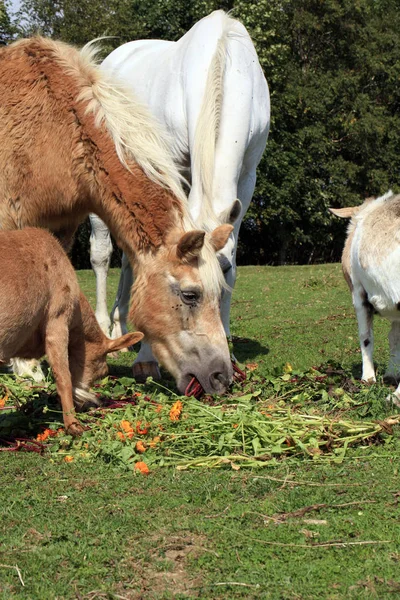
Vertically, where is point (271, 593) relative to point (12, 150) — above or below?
below

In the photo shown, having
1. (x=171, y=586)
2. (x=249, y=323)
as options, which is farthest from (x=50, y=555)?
(x=249, y=323)

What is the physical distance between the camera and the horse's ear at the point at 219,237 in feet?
19.0

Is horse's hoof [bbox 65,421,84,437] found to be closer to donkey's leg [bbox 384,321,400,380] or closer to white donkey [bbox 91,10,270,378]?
white donkey [bbox 91,10,270,378]

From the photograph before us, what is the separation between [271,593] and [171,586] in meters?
0.38

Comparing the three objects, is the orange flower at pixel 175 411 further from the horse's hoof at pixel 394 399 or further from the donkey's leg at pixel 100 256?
the donkey's leg at pixel 100 256

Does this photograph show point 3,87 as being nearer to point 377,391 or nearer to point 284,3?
point 377,391

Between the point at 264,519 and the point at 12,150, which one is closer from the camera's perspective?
the point at 264,519

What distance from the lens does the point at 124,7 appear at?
1346 inches

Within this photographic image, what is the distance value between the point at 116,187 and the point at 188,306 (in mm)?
1037

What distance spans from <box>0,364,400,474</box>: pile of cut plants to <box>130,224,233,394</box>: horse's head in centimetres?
24

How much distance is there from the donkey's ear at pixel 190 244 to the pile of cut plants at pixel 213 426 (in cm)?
99

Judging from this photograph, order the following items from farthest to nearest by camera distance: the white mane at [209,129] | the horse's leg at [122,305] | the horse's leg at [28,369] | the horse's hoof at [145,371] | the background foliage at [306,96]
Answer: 1. the background foliage at [306,96]
2. the horse's leg at [122,305]
3. the horse's hoof at [145,371]
4. the horse's leg at [28,369]
5. the white mane at [209,129]

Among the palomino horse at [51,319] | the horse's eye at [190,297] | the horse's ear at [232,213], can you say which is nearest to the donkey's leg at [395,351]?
the horse's ear at [232,213]

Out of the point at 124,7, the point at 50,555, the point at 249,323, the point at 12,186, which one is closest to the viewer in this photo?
the point at 50,555
